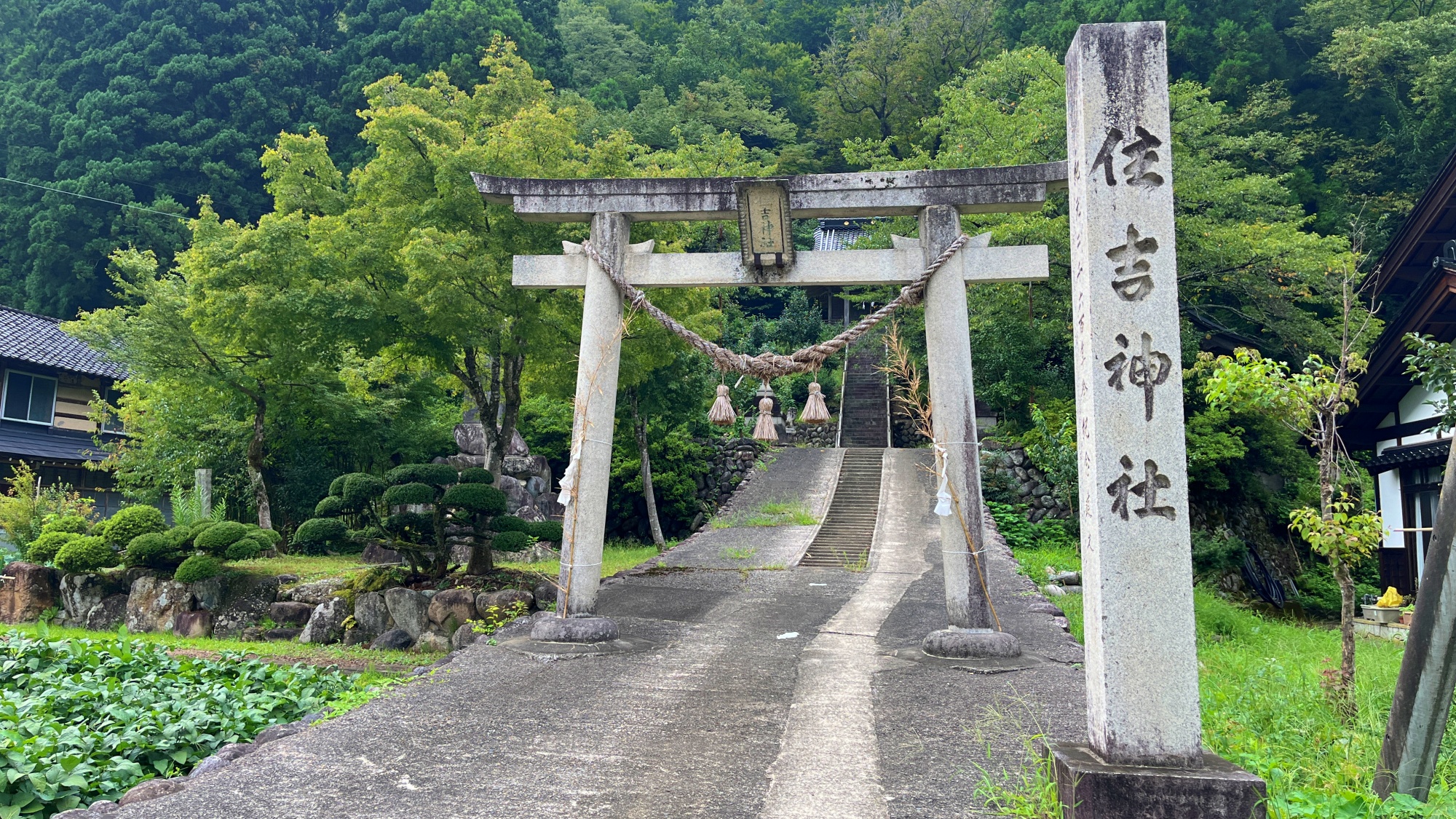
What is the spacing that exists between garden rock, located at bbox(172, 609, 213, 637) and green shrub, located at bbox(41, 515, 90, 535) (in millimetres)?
2676

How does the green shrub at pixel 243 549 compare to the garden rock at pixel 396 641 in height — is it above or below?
above

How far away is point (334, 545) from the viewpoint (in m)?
16.8

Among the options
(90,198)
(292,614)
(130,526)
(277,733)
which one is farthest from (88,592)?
(90,198)

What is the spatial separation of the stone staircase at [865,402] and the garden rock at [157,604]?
16.7m

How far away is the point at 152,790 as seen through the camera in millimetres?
4594

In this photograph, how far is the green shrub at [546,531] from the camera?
11.2 m

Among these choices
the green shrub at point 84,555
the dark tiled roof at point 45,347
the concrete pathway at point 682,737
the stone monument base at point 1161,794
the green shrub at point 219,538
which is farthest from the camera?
the dark tiled roof at point 45,347

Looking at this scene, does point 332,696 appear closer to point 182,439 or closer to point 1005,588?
point 1005,588

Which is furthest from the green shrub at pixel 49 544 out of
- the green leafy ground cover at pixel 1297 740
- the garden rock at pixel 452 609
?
the green leafy ground cover at pixel 1297 740

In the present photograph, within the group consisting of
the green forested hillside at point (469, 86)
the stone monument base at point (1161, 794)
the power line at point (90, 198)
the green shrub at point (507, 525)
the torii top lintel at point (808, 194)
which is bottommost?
the stone monument base at point (1161, 794)

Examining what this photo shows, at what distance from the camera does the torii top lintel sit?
8.43m

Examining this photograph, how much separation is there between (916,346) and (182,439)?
59.3 ft

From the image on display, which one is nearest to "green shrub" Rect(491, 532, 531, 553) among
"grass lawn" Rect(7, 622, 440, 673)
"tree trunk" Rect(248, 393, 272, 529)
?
"grass lawn" Rect(7, 622, 440, 673)

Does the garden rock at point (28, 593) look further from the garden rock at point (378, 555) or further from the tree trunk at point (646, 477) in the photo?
the tree trunk at point (646, 477)
